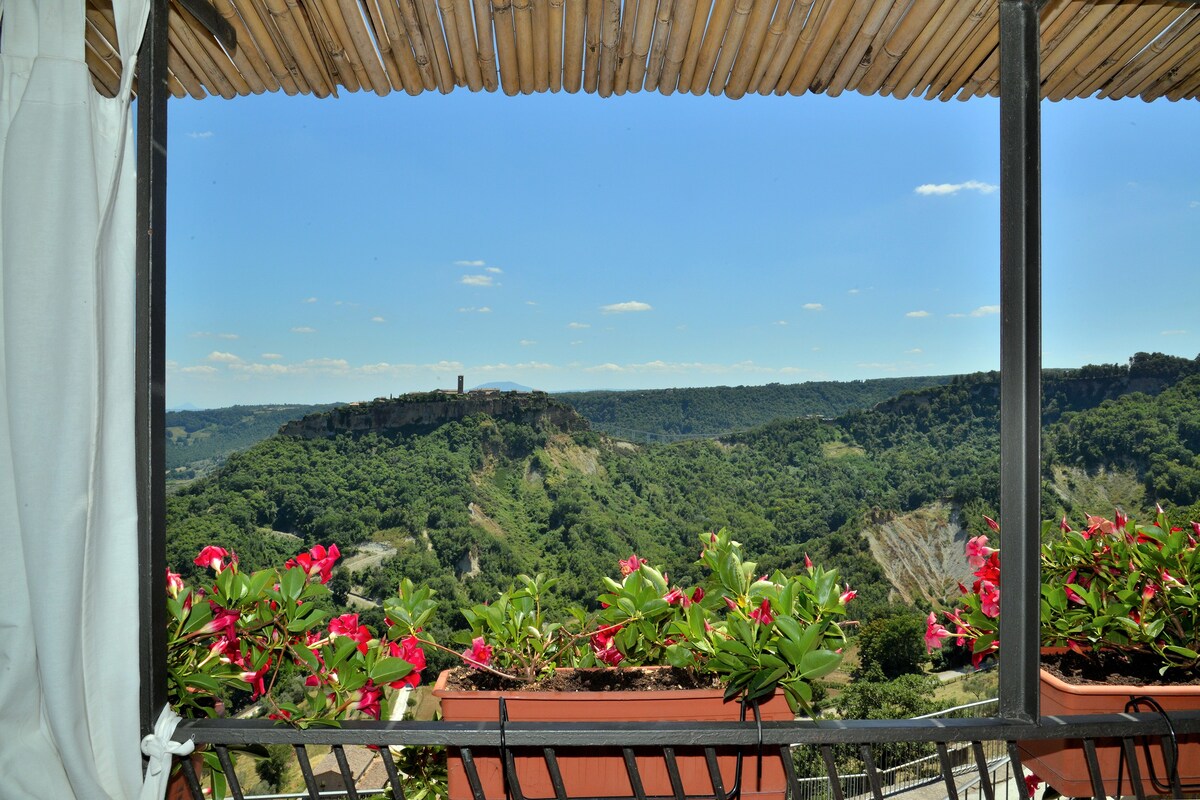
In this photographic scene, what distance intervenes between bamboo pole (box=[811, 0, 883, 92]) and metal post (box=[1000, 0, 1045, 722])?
23cm

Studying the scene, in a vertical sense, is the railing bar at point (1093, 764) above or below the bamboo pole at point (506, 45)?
below

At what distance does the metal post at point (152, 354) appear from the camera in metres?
1.03

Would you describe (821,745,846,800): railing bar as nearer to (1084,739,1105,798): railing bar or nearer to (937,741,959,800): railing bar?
(937,741,959,800): railing bar

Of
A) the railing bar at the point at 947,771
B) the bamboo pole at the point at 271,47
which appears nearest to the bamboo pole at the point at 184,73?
the bamboo pole at the point at 271,47

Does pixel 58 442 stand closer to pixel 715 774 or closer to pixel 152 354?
pixel 152 354

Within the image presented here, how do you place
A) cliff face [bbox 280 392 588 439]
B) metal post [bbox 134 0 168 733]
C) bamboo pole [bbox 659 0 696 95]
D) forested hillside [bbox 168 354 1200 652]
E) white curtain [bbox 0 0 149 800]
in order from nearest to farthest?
white curtain [bbox 0 0 149 800] < metal post [bbox 134 0 168 733] < bamboo pole [bbox 659 0 696 95] < forested hillside [bbox 168 354 1200 652] < cliff face [bbox 280 392 588 439]

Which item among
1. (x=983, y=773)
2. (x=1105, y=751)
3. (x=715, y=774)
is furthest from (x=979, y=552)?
(x=715, y=774)

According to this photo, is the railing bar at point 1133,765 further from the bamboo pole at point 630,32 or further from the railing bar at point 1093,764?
the bamboo pole at point 630,32

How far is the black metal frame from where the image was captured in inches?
41.4

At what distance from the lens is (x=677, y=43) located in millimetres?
1329

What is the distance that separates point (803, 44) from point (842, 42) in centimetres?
7

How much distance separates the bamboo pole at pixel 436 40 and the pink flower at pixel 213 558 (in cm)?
100

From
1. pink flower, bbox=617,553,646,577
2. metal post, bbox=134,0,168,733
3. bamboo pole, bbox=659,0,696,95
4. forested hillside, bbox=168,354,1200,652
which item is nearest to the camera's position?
metal post, bbox=134,0,168,733

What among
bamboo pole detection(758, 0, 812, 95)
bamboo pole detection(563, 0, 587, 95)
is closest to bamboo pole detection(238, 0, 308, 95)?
bamboo pole detection(563, 0, 587, 95)
